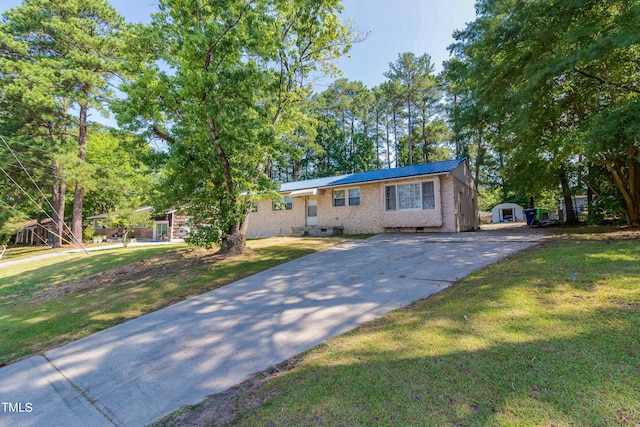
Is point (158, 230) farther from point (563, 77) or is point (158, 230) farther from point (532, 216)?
point (563, 77)

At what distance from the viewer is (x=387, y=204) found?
14.3 meters

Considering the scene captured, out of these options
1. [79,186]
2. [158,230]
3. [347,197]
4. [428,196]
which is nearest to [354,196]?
[347,197]

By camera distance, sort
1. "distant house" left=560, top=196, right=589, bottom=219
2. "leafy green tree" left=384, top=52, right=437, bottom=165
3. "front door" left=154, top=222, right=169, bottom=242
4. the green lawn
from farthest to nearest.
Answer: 1. "leafy green tree" left=384, top=52, right=437, bottom=165
2. "front door" left=154, top=222, right=169, bottom=242
3. "distant house" left=560, top=196, right=589, bottom=219
4. the green lawn

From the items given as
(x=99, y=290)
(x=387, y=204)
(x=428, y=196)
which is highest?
(x=428, y=196)

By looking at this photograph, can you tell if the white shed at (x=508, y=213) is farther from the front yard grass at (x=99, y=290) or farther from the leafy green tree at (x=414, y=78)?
the front yard grass at (x=99, y=290)

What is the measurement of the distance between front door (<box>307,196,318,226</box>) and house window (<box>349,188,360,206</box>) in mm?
2199

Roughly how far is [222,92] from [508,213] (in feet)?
119

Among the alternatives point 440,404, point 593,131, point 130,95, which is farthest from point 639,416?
point 130,95

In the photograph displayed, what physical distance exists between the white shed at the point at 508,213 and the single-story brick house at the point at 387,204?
18.9m

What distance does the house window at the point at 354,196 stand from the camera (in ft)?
50.1

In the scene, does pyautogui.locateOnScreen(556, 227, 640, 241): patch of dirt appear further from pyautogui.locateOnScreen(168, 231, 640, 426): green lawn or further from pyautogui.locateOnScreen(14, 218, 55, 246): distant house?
pyautogui.locateOnScreen(14, 218, 55, 246): distant house

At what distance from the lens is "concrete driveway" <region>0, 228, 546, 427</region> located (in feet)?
9.33

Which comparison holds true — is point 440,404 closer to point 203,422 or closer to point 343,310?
point 203,422

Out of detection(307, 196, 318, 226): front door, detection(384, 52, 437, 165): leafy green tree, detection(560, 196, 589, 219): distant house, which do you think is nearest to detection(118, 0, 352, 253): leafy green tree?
detection(307, 196, 318, 226): front door
